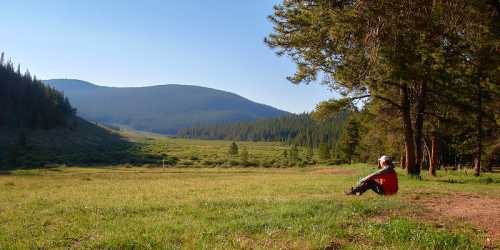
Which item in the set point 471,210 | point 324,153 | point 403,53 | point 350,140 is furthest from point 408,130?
point 324,153

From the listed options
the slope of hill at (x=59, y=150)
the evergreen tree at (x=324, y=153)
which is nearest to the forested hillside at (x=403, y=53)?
the evergreen tree at (x=324, y=153)

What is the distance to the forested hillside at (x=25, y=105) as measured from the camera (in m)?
164

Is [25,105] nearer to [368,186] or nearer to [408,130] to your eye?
[408,130]

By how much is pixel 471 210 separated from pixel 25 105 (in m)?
190

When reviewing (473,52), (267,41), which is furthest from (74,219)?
(473,52)

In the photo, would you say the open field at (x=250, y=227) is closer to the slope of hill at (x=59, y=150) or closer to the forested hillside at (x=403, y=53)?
the forested hillside at (x=403, y=53)

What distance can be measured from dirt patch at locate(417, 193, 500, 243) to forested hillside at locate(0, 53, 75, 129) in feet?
569

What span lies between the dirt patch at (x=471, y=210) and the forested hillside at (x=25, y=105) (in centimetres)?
17353

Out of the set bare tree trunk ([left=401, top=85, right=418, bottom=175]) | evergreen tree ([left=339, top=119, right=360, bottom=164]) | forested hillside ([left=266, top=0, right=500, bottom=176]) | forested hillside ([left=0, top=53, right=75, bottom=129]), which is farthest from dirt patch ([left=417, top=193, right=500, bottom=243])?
forested hillside ([left=0, top=53, right=75, bottom=129])

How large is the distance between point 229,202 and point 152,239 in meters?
5.30

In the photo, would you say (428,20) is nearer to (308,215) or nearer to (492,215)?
(492,215)

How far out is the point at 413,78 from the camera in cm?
2208

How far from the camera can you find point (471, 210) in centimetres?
1165

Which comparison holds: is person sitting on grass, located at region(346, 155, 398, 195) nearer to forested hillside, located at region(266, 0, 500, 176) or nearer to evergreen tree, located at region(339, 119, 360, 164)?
forested hillside, located at region(266, 0, 500, 176)
